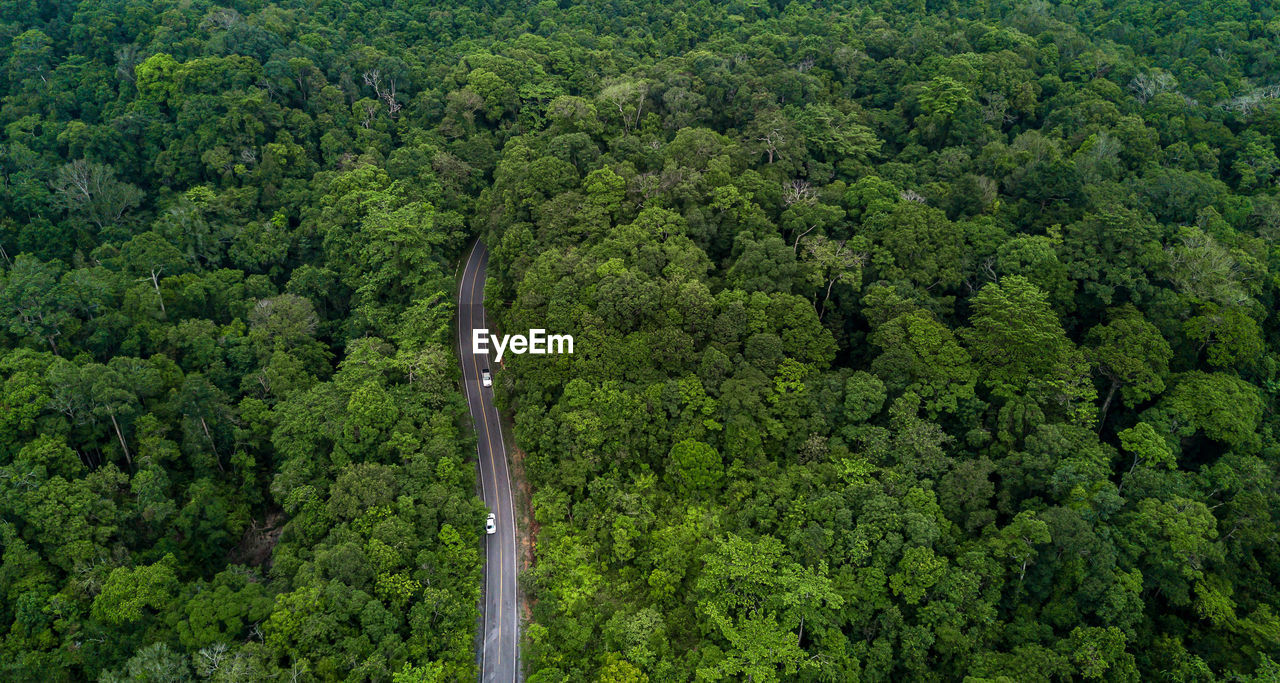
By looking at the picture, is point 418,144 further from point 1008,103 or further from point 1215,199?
point 1215,199

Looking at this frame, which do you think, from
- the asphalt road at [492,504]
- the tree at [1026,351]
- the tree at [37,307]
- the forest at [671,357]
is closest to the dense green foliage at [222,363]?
the tree at [37,307]

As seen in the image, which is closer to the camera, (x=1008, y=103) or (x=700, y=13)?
(x=1008, y=103)

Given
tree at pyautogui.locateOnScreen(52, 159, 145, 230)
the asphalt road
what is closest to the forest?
tree at pyautogui.locateOnScreen(52, 159, 145, 230)

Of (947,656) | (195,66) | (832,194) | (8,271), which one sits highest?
(195,66)

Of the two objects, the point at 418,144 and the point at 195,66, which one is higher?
the point at 195,66

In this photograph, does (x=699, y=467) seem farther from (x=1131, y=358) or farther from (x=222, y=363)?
(x=222, y=363)

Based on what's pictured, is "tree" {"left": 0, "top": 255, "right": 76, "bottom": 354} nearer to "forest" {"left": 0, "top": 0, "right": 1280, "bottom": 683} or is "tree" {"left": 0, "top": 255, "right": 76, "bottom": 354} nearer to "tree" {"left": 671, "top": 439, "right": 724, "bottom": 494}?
"forest" {"left": 0, "top": 0, "right": 1280, "bottom": 683}

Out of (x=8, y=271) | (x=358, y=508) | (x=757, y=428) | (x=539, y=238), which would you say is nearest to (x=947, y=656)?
(x=757, y=428)

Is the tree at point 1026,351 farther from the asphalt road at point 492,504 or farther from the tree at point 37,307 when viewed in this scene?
the tree at point 37,307
